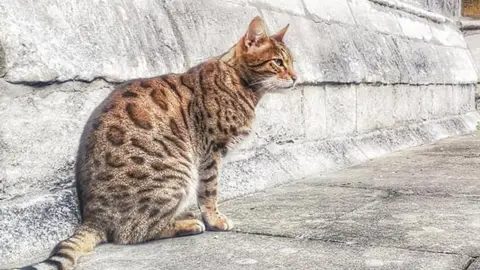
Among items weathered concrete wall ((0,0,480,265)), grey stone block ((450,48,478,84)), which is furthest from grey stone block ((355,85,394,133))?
grey stone block ((450,48,478,84))

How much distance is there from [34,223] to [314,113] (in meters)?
2.74

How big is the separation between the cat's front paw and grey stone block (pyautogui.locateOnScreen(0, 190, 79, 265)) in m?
0.59

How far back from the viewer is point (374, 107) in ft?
19.4

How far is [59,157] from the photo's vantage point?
2740mm

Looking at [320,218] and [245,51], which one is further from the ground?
[245,51]

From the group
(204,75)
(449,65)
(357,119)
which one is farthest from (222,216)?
(449,65)

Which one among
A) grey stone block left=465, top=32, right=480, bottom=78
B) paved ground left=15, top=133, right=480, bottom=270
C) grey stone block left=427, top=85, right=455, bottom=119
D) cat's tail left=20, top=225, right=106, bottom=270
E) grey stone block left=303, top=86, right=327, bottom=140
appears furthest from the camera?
grey stone block left=465, top=32, right=480, bottom=78

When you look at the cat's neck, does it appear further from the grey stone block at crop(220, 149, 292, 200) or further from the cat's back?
the grey stone block at crop(220, 149, 292, 200)

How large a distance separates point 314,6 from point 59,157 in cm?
319

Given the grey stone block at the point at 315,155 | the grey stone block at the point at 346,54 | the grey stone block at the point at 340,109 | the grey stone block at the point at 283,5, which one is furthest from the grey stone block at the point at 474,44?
the grey stone block at the point at 283,5

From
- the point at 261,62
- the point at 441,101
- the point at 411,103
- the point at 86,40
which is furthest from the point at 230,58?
the point at 441,101

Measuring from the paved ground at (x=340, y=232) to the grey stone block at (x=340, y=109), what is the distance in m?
0.91

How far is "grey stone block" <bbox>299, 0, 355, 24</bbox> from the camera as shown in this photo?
5.33m

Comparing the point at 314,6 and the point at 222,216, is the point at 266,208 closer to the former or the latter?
the point at 222,216
